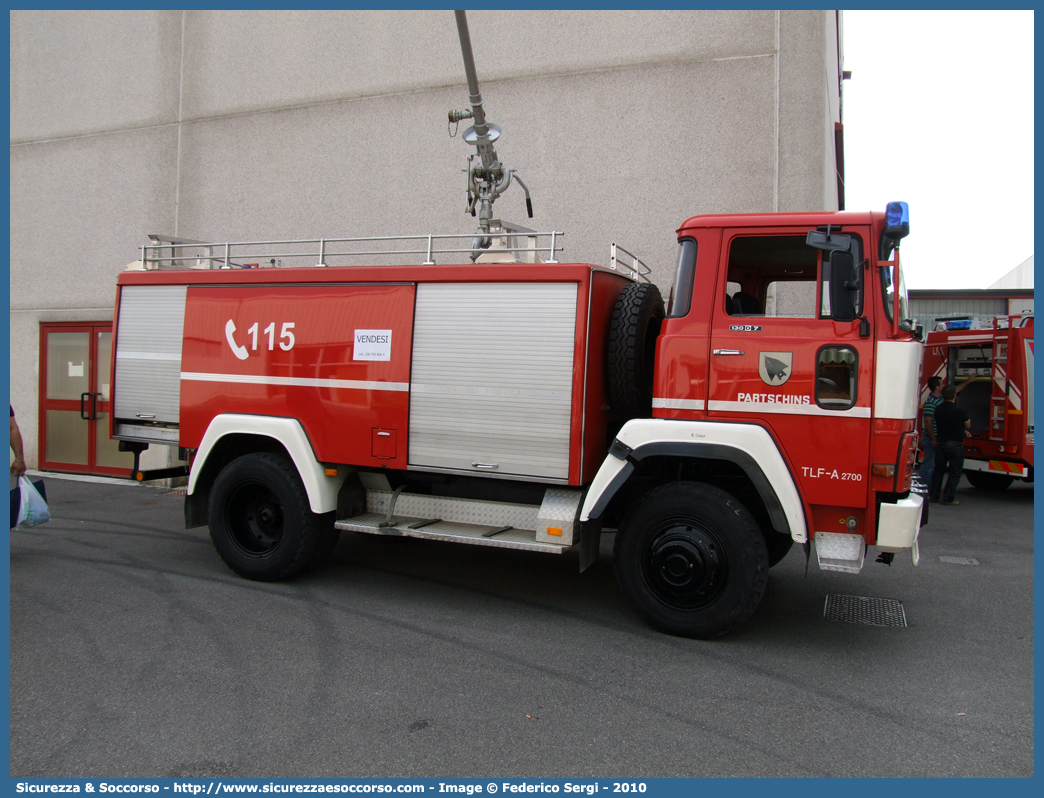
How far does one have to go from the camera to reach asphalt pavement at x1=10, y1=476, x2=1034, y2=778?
341cm

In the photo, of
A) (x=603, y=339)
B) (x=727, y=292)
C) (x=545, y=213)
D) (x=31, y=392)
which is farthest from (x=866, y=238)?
(x=31, y=392)

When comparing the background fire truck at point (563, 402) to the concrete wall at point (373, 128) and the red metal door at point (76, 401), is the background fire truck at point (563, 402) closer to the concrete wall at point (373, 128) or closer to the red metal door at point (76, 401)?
the concrete wall at point (373, 128)

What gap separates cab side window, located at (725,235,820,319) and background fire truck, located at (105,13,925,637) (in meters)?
0.03

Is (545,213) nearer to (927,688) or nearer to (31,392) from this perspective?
(927,688)

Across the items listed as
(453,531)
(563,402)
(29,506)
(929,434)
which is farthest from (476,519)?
(929,434)

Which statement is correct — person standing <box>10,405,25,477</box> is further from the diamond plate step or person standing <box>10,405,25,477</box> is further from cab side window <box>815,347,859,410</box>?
cab side window <box>815,347,859,410</box>

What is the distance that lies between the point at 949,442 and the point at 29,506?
450 inches

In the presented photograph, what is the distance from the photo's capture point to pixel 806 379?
184 inches

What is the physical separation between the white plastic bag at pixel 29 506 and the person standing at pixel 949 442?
11.0 m

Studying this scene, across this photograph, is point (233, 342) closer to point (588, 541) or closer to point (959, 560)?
point (588, 541)

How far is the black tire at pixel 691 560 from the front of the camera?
4727 mm

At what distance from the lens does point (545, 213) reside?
9.41 meters

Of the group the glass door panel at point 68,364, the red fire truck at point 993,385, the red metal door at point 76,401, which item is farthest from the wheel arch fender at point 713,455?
the glass door panel at point 68,364

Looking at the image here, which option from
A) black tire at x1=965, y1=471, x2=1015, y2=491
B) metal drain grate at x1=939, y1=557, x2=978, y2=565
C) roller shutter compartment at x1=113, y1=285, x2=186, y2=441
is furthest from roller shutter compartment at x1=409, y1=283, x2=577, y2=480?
black tire at x1=965, y1=471, x2=1015, y2=491
